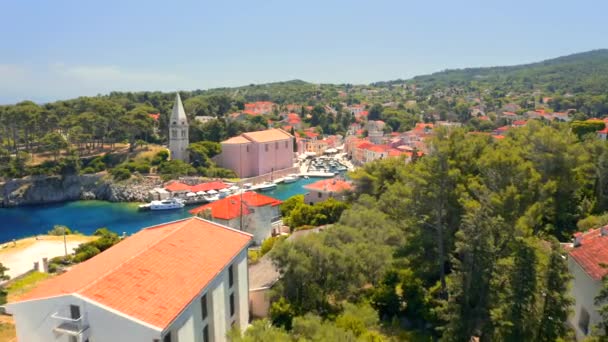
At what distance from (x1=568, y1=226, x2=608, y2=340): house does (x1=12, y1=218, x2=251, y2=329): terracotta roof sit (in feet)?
35.5

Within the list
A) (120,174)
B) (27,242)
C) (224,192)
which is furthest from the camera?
(120,174)

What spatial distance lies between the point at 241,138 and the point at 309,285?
50280 mm

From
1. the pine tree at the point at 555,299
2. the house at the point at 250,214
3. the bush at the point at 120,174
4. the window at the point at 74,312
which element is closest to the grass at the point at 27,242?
the house at the point at 250,214

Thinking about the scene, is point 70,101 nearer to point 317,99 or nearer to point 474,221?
point 474,221

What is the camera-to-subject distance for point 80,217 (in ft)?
152

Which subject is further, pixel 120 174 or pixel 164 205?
pixel 120 174

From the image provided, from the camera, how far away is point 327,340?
1007 centimetres

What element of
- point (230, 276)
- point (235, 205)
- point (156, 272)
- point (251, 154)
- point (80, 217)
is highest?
point (156, 272)

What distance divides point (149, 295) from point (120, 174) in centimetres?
4821

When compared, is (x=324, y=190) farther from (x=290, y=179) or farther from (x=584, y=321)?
(x=290, y=179)

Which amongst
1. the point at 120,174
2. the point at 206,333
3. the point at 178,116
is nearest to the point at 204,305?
the point at 206,333

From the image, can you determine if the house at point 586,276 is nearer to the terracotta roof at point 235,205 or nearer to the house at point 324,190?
the terracotta roof at point 235,205

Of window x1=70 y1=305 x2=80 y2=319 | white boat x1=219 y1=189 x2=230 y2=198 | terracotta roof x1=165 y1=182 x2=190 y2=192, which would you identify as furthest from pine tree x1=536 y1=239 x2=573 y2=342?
terracotta roof x1=165 y1=182 x2=190 y2=192

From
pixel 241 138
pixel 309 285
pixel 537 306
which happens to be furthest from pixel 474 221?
pixel 241 138
